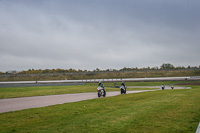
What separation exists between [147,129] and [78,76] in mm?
106251

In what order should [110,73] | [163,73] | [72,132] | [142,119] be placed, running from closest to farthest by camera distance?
[72,132], [142,119], [163,73], [110,73]

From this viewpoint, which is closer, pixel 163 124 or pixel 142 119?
pixel 163 124

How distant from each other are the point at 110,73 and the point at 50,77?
1292 inches

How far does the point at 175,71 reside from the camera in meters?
108

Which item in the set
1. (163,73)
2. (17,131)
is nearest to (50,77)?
(163,73)

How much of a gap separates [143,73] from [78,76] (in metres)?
35.0

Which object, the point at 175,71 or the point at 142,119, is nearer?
the point at 142,119

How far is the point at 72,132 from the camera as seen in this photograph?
738 cm

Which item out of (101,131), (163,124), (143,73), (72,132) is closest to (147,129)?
(163,124)

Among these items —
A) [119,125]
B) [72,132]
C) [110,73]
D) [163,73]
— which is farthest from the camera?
[110,73]

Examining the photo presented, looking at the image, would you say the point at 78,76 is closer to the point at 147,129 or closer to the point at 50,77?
the point at 50,77

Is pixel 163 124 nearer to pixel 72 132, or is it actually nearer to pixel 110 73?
pixel 72 132

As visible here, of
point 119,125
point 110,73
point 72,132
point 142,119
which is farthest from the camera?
point 110,73

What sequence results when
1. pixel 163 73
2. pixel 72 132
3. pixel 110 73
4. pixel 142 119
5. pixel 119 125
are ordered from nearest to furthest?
1. pixel 72 132
2. pixel 119 125
3. pixel 142 119
4. pixel 163 73
5. pixel 110 73
